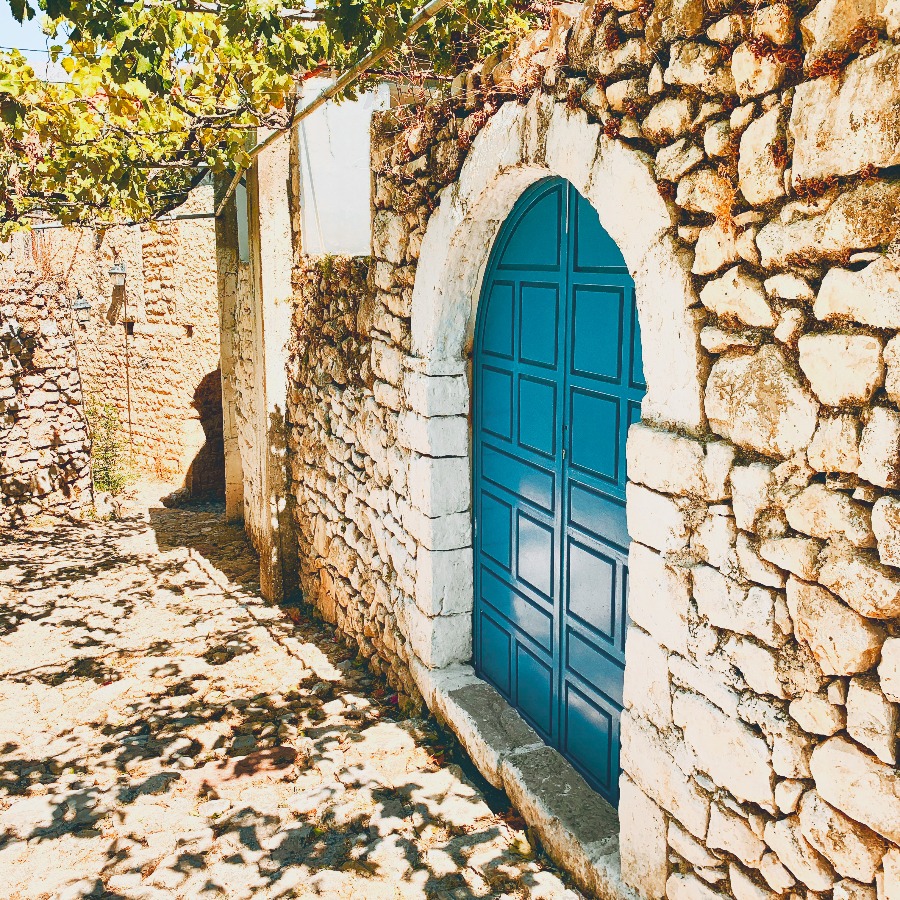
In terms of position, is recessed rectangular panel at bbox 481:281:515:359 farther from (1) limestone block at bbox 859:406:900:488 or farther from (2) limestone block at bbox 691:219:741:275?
(1) limestone block at bbox 859:406:900:488

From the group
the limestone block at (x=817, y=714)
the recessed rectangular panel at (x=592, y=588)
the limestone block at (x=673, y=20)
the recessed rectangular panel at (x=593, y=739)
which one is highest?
the limestone block at (x=673, y=20)

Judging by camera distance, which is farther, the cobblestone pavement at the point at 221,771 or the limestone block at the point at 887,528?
the cobblestone pavement at the point at 221,771

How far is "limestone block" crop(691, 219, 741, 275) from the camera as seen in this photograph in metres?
2.17

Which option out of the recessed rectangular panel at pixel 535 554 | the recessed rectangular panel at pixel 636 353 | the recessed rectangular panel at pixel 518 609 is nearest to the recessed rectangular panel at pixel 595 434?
the recessed rectangular panel at pixel 636 353

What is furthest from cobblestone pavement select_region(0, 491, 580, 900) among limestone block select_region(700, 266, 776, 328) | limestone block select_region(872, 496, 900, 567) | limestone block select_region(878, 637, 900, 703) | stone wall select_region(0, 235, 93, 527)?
stone wall select_region(0, 235, 93, 527)

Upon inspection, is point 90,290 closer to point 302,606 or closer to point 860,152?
point 302,606

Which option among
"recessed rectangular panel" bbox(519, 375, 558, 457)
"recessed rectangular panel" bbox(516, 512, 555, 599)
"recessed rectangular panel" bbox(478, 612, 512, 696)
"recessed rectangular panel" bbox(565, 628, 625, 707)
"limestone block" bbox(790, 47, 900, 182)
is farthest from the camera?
"recessed rectangular panel" bbox(478, 612, 512, 696)

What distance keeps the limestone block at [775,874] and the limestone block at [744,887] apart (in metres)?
0.04

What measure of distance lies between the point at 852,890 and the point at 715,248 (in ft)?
5.25

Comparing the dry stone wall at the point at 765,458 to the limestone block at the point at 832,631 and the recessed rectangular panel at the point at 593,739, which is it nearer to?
the limestone block at the point at 832,631

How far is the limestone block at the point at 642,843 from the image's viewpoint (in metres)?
2.67

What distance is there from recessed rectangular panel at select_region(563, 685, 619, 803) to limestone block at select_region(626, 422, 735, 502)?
1204mm

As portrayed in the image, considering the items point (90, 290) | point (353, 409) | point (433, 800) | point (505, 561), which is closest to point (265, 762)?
point (433, 800)

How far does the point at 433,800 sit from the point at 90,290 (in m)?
11.2
